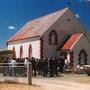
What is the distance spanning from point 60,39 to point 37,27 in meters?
5.52

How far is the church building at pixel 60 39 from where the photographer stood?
58.8m

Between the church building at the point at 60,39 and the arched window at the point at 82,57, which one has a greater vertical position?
the church building at the point at 60,39

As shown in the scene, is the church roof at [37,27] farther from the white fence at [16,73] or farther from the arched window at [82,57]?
the white fence at [16,73]

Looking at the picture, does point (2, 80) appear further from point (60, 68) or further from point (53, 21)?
point (53, 21)

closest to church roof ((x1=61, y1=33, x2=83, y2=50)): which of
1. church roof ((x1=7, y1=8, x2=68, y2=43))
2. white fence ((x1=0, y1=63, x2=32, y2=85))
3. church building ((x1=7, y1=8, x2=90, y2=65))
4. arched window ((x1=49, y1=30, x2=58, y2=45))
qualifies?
church building ((x1=7, y1=8, x2=90, y2=65))

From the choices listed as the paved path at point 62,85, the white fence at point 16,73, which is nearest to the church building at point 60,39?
the paved path at point 62,85

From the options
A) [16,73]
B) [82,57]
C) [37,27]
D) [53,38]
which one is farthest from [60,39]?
[16,73]

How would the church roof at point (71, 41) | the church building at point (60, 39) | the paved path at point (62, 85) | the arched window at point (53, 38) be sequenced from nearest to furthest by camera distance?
the paved path at point (62, 85) < the church roof at point (71, 41) < the church building at point (60, 39) < the arched window at point (53, 38)

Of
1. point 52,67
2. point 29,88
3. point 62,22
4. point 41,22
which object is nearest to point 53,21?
point 62,22

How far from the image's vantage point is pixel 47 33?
197ft

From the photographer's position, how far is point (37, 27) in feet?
214

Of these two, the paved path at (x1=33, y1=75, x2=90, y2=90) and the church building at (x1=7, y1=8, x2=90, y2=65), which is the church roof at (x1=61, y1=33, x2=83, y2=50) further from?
the paved path at (x1=33, y1=75, x2=90, y2=90)

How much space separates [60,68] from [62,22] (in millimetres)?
17372

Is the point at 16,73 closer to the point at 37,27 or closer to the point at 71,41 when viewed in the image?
the point at 71,41
